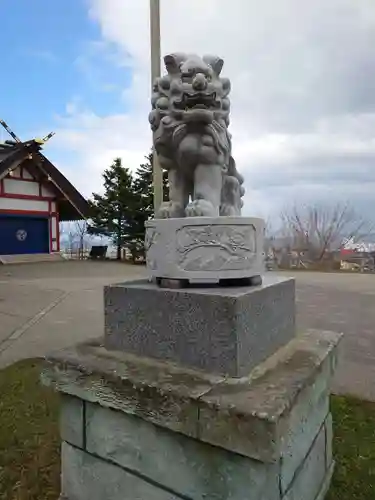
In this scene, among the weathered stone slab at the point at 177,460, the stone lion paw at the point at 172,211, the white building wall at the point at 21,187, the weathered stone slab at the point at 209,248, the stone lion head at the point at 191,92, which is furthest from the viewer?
the white building wall at the point at 21,187

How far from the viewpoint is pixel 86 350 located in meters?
1.74

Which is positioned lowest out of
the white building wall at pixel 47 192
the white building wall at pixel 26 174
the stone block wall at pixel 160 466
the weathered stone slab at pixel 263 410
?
the stone block wall at pixel 160 466

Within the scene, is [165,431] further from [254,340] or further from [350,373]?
[350,373]

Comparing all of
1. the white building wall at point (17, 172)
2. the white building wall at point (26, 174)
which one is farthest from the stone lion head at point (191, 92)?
the white building wall at point (26, 174)

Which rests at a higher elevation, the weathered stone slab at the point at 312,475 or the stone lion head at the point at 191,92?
the stone lion head at the point at 191,92

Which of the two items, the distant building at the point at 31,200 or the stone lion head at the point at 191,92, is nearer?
the stone lion head at the point at 191,92

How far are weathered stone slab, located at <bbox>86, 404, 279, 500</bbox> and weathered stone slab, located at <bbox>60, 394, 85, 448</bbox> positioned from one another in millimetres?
41

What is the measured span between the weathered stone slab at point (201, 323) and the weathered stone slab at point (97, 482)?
17.5 inches

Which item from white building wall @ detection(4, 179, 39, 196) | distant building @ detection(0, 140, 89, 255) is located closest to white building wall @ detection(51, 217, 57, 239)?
distant building @ detection(0, 140, 89, 255)

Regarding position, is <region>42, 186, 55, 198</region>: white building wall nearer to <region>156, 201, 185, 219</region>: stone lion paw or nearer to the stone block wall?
<region>156, 201, 185, 219</region>: stone lion paw

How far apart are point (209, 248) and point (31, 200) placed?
14.9 metres

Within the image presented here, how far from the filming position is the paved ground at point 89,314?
378cm

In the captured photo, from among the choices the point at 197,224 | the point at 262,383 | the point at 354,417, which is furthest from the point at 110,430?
Answer: the point at 354,417

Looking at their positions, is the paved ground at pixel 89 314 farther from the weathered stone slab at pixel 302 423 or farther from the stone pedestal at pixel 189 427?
the stone pedestal at pixel 189 427
